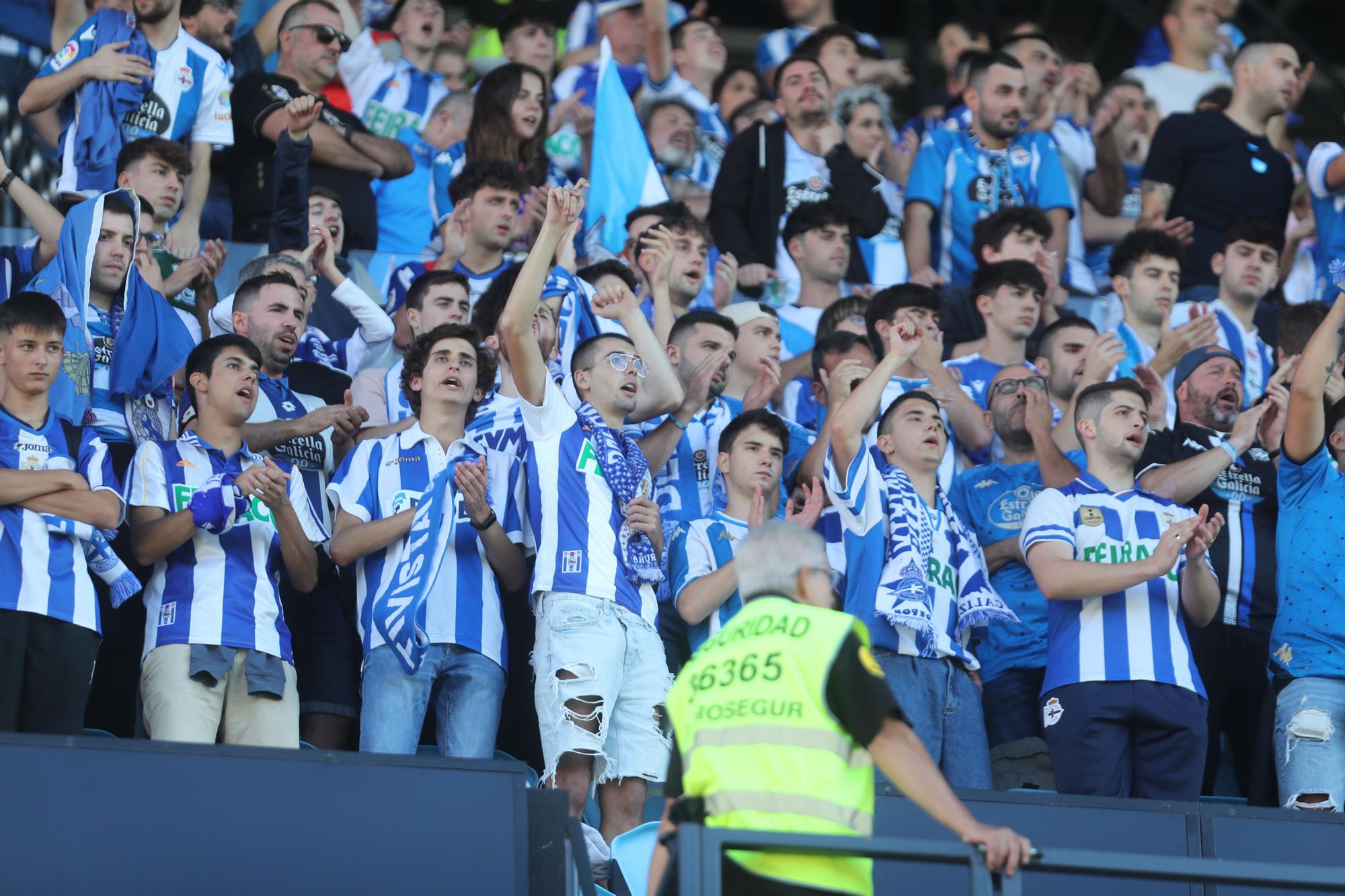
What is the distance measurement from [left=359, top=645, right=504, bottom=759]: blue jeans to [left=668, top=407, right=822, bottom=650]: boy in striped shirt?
809mm

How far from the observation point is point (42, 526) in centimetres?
617

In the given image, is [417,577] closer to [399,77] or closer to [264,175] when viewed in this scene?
[264,175]

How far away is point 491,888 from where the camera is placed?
5.57 metres

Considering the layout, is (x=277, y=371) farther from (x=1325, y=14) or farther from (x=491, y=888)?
(x=1325, y=14)

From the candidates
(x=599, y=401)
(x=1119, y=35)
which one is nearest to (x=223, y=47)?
(x=599, y=401)

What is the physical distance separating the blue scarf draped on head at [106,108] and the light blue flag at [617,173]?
211 cm

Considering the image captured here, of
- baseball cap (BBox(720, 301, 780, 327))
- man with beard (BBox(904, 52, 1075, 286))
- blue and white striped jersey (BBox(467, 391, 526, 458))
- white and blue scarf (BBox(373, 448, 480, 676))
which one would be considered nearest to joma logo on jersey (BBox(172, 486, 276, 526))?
white and blue scarf (BBox(373, 448, 480, 676))

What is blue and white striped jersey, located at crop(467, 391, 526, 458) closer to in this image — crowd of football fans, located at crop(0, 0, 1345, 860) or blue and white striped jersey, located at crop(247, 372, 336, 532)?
crowd of football fans, located at crop(0, 0, 1345, 860)

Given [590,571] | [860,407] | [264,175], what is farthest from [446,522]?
[264,175]

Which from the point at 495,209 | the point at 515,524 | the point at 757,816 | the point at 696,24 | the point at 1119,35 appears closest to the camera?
the point at 757,816

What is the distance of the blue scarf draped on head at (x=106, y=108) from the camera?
27.0 feet

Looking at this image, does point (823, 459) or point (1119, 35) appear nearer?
point (823, 459)

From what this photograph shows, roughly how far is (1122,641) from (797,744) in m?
2.50

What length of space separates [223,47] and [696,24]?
3.32 metres
